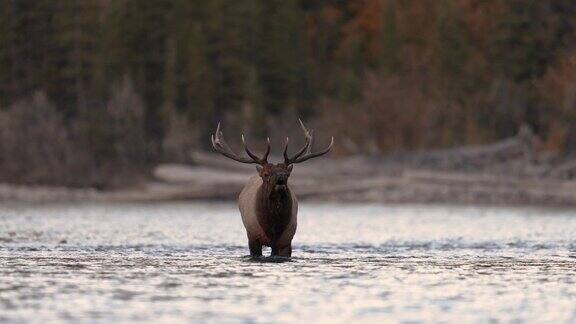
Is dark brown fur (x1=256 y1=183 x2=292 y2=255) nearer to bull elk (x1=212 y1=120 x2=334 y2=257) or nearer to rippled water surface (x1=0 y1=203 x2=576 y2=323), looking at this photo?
bull elk (x1=212 y1=120 x2=334 y2=257)

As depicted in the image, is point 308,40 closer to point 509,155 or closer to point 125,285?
point 509,155

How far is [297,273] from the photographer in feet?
72.9

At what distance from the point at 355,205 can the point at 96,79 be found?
27764mm

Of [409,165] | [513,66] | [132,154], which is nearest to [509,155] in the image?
[409,165]

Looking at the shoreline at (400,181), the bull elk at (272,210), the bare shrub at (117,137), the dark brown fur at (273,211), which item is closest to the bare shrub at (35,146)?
the bare shrub at (117,137)

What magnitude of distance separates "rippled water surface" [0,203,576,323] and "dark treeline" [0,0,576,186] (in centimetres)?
2483

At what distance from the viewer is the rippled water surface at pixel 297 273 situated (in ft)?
56.7

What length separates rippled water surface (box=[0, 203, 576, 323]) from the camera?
56.7ft

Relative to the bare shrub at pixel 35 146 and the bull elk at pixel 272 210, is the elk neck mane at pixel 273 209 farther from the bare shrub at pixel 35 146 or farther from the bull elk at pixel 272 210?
the bare shrub at pixel 35 146

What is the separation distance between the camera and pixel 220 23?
78.0 metres

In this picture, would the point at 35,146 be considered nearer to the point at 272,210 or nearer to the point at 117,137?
the point at 117,137

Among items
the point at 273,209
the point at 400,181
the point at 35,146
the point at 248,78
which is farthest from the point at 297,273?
the point at 248,78

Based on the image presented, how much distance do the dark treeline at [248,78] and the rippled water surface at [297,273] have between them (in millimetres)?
24830

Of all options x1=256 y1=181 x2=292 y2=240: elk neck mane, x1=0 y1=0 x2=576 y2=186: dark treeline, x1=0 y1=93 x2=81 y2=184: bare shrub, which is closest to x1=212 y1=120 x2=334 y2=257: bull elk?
x1=256 y1=181 x2=292 y2=240: elk neck mane
